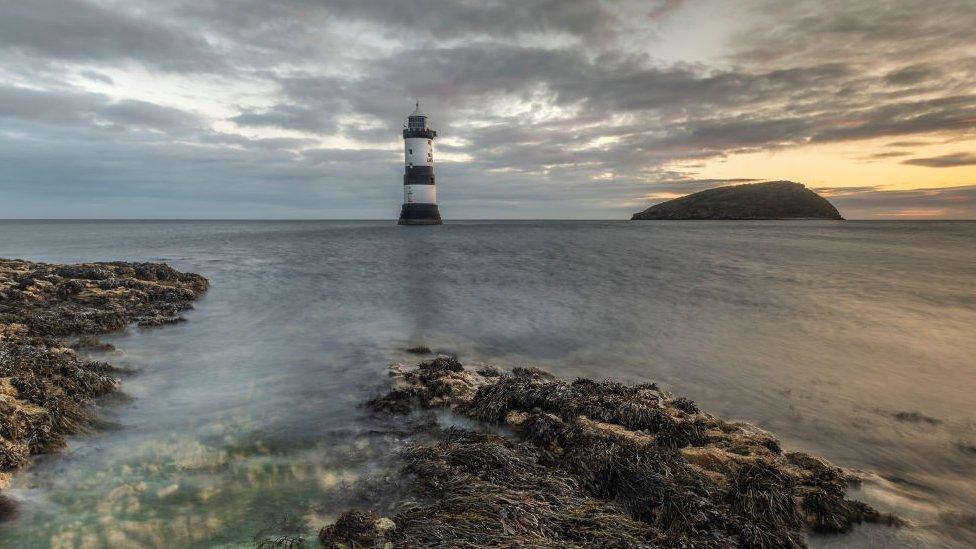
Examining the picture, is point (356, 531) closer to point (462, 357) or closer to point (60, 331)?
point (462, 357)

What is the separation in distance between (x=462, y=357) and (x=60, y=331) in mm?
8639

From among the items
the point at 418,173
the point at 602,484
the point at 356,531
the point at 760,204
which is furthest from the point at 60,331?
the point at 760,204

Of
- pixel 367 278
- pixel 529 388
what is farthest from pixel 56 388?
pixel 367 278

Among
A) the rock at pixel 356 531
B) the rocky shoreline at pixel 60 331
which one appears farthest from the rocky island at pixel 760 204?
the rock at pixel 356 531

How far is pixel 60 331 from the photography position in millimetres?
10062

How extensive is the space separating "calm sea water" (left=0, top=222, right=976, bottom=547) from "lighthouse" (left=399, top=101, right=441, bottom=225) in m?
36.1

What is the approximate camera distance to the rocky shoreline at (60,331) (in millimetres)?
5234

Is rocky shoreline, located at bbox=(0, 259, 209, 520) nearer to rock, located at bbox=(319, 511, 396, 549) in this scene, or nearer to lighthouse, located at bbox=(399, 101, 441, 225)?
rock, located at bbox=(319, 511, 396, 549)

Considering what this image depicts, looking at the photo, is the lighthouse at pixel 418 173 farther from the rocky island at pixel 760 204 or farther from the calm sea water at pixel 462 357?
the rocky island at pixel 760 204

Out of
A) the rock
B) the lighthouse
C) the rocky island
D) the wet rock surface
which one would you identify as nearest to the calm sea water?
the rock

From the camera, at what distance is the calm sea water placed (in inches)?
171

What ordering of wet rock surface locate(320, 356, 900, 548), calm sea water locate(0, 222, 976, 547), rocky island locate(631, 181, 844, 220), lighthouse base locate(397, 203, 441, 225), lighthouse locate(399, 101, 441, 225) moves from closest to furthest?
wet rock surface locate(320, 356, 900, 548)
calm sea water locate(0, 222, 976, 547)
lighthouse locate(399, 101, 441, 225)
lighthouse base locate(397, 203, 441, 225)
rocky island locate(631, 181, 844, 220)

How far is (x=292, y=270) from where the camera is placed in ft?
89.9

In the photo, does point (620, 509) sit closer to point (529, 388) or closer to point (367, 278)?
point (529, 388)
